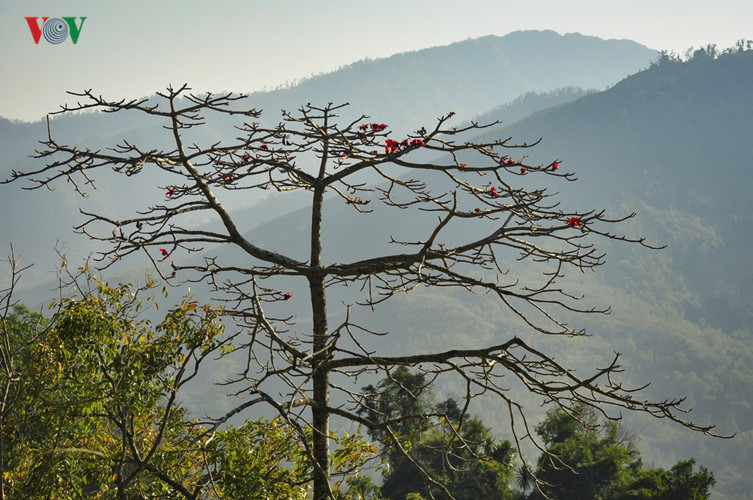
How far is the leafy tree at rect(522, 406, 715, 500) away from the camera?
77.4 ft

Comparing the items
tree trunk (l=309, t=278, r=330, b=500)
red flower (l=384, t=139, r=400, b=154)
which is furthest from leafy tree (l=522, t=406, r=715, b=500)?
A: red flower (l=384, t=139, r=400, b=154)

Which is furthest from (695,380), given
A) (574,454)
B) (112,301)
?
(112,301)

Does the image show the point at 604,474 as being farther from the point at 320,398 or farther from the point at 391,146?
the point at 391,146

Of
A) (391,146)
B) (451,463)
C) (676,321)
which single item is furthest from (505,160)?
→ (676,321)

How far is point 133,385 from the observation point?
6.66 meters

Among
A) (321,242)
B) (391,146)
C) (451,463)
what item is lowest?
(451,463)

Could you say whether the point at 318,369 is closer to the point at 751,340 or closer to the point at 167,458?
the point at 167,458

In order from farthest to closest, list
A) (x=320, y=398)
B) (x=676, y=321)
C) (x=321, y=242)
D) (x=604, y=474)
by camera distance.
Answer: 1. (x=676, y=321)
2. (x=604, y=474)
3. (x=320, y=398)
4. (x=321, y=242)

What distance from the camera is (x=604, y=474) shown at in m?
26.8

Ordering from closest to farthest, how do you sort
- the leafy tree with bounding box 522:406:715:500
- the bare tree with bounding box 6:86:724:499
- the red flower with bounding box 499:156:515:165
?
the bare tree with bounding box 6:86:724:499
the red flower with bounding box 499:156:515:165
the leafy tree with bounding box 522:406:715:500

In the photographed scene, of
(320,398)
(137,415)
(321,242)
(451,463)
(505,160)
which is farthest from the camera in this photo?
(451,463)

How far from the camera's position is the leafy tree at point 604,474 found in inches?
928

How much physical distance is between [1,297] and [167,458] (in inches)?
114

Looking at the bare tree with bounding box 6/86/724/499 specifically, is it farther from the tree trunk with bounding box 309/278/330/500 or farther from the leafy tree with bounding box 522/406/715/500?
the leafy tree with bounding box 522/406/715/500
